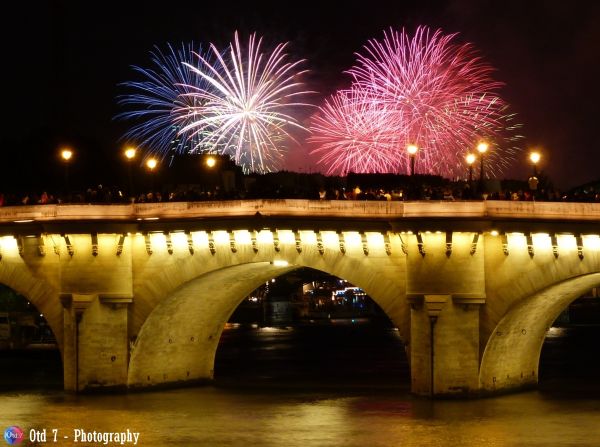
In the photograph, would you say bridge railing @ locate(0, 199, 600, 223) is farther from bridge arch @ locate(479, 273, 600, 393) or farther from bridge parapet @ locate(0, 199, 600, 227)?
bridge arch @ locate(479, 273, 600, 393)

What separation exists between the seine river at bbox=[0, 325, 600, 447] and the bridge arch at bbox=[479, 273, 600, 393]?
66 centimetres

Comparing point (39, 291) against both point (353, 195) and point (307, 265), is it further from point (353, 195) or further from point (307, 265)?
point (353, 195)

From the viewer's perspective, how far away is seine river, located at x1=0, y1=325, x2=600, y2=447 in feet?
109

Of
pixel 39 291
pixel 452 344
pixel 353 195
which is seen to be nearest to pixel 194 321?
pixel 39 291

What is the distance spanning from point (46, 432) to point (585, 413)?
14.9m

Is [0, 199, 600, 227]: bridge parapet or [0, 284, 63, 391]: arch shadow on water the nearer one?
[0, 199, 600, 227]: bridge parapet

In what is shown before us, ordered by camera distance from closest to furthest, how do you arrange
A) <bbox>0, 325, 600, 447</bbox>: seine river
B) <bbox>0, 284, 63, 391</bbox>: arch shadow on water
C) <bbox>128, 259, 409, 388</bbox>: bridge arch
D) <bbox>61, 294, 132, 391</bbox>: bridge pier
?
<bbox>0, 325, 600, 447</bbox>: seine river
<bbox>61, 294, 132, 391</bbox>: bridge pier
<bbox>128, 259, 409, 388</bbox>: bridge arch
<bbox>0, 284, 63, 391</bbox>: arch shadow on water

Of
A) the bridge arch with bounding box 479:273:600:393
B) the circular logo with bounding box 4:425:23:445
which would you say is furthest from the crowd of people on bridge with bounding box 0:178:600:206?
the circular logo with bounding box 4:425:23:445

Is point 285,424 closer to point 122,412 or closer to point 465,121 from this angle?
point 122,412

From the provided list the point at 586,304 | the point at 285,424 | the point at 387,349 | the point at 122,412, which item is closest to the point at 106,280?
the point at 122,412

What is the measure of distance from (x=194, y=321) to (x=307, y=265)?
287 inches

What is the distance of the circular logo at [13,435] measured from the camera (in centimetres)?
3359

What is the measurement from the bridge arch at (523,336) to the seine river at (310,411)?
66 centimetres

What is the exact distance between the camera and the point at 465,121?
41.0 meters
